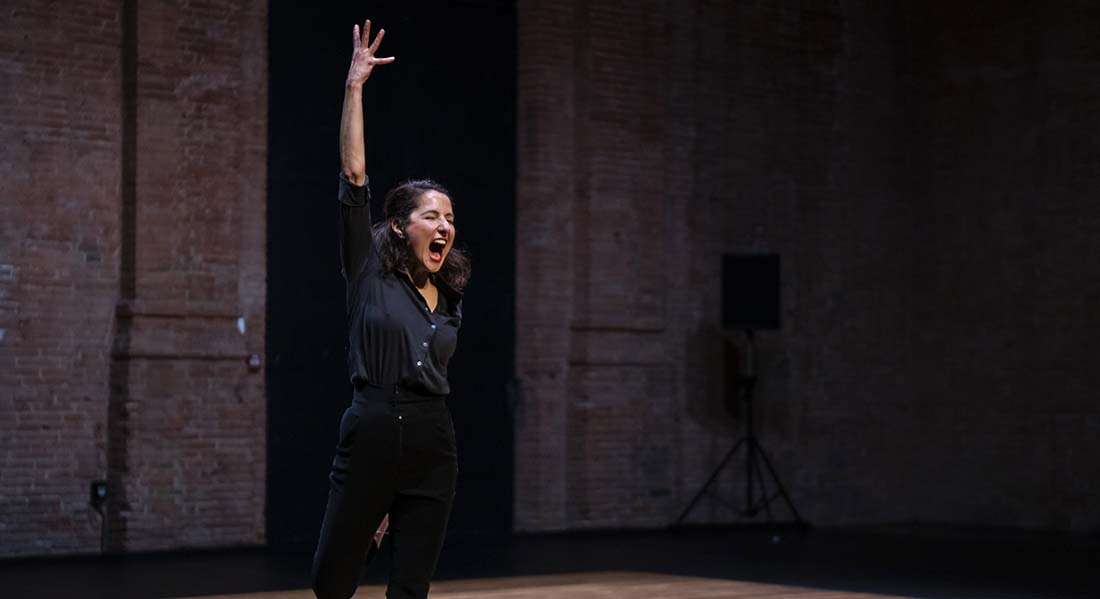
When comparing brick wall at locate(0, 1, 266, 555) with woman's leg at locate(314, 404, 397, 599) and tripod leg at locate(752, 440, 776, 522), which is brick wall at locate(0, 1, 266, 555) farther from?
woman's leg at locate(314, 404, 397, 599)

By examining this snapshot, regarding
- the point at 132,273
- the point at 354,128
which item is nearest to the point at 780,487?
the point at 132,273

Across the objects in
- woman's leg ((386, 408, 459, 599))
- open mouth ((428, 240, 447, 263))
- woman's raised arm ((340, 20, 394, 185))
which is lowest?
woman's leg ((386, 408, 459, 599))

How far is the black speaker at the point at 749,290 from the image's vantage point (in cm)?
1330

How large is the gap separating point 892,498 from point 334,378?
17.5ft

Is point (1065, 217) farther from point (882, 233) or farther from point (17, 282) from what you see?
point (17, 282)

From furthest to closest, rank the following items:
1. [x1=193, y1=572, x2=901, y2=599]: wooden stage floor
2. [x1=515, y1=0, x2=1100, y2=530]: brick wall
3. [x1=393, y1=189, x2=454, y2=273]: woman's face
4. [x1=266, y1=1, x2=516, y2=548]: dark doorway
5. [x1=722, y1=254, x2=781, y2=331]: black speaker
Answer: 1. [x1=722, y1=254, x2=781, y2=331]: black speaker
2. [x1=515, y1=0, x2=1100, y2=530]: brick wall
3. [x1=266, y1=1, x2=516, y2=548]: dark doorway
4. [x1=193, y1=572, x2=901, y2=599]: wooden stage floor
5. [x1=393, y1=189, x2=454, y2=273]: woman's face

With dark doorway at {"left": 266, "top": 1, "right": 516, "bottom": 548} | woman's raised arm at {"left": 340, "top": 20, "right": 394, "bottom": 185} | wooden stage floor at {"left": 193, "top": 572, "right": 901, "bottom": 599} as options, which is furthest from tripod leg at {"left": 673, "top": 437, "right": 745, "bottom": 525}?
woman's raised arm at {"left": 340, "top": 20, "right": 394, "bottom": 185}

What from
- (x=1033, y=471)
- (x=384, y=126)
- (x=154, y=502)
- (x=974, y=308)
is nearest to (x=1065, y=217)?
(x=974, y=308)

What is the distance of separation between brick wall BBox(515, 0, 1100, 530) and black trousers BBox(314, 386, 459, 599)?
27.4 ft

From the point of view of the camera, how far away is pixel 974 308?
14.4 meters

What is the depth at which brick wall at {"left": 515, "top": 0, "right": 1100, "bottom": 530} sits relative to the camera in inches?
519

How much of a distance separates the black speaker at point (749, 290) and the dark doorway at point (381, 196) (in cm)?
170

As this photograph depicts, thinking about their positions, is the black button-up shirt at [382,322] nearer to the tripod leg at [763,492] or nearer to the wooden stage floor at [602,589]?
the wooden stage floor at [602,589]

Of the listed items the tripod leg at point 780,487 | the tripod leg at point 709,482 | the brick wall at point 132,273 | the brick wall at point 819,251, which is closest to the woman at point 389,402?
the brick wall at point 132,273
